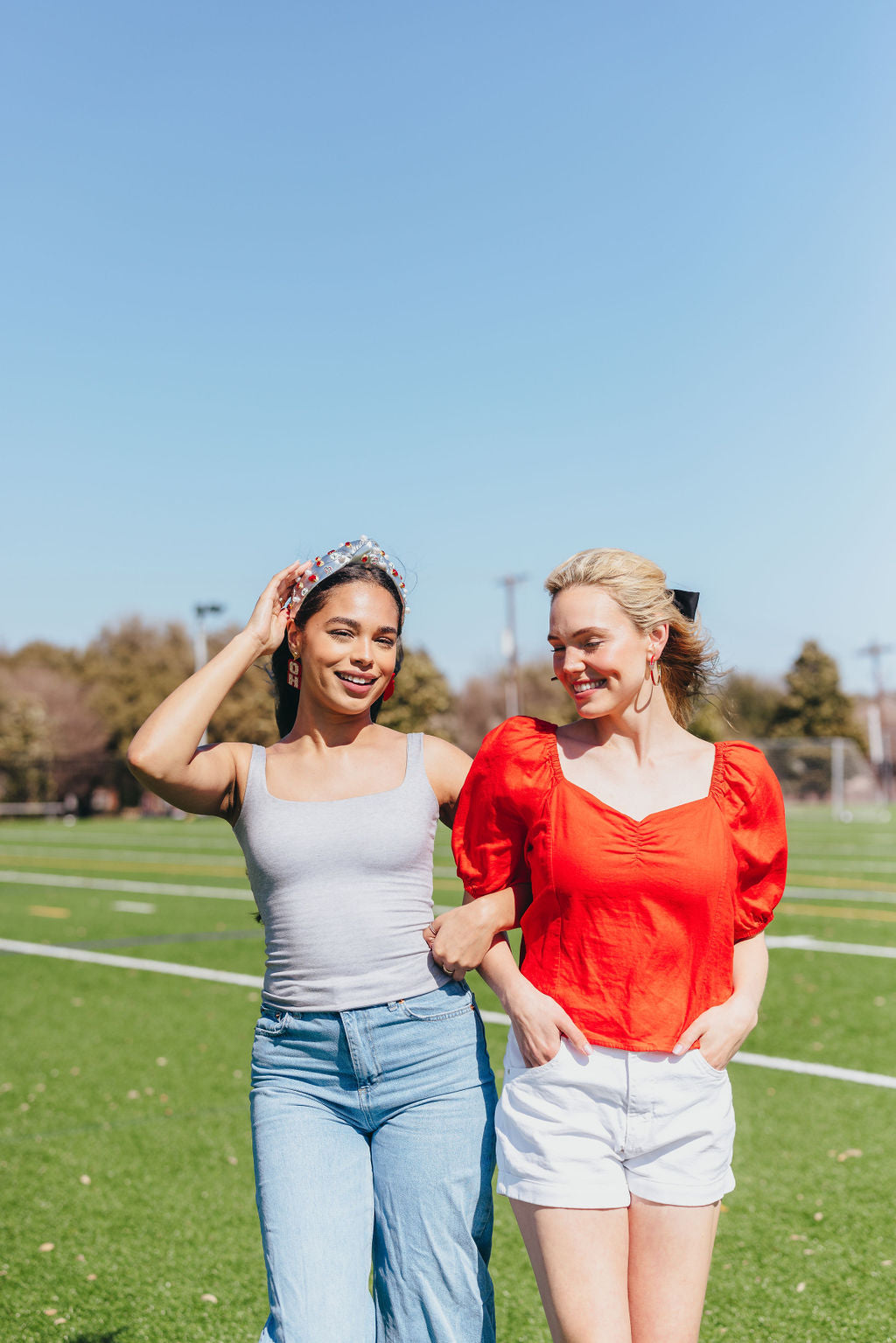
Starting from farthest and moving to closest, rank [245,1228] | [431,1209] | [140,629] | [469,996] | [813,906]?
[140,629]
[813,906]
[245,1228]
[469,996]
[431,1209]

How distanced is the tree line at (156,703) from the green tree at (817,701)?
0.04m

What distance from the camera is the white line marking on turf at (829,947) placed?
38.9 feet

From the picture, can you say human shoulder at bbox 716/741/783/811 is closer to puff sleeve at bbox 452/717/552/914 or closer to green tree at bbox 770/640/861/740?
puff sleeve at bbox 452/717/552/914

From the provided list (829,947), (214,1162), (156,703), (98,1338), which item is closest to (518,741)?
(98,1338)

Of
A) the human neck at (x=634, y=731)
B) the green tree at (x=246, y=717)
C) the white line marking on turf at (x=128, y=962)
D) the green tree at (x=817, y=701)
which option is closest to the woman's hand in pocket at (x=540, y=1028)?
the human neck at (x=634, y=731)

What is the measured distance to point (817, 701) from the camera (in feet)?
211

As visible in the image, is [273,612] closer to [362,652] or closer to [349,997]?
[362,652]

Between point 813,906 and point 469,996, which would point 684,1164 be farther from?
point 813,906

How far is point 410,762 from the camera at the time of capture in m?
2.85

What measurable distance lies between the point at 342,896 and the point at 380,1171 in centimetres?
56

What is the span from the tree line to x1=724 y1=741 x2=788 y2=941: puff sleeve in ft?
128

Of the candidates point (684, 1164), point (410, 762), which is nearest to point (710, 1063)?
point (684, 1164)

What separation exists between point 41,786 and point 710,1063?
2097 inches

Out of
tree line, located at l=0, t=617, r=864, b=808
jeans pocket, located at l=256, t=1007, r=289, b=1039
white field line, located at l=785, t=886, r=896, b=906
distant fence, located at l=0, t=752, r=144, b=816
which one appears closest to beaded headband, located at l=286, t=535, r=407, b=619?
jeans pocket, located at l=256, t=1007, r=289, b=1039
